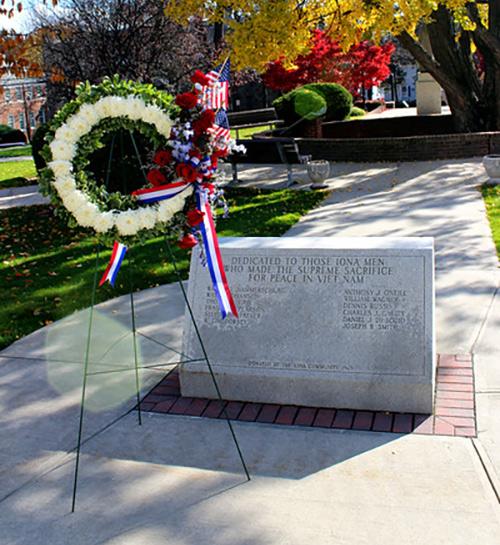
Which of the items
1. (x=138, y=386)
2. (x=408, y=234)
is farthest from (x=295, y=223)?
(x=138, y=386)

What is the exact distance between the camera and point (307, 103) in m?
21.9

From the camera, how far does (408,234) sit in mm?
9766

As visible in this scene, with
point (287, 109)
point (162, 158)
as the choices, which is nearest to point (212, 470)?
point (162, 158)

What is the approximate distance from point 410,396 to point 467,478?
2.93 feet

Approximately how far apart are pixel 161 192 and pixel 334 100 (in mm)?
21893

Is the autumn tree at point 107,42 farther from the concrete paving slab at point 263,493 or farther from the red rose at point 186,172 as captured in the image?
the concrete paving slab at point 263,493

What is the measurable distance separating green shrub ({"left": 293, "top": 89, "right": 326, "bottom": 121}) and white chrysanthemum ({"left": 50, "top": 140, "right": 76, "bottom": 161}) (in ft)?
56.8

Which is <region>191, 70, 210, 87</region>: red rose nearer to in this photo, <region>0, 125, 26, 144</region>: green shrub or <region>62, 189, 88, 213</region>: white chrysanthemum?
<region>62, 189, 88, 213</region>: white chrysanthemum

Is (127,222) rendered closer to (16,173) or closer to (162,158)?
(162,158)

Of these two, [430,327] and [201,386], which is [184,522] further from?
[430,327]

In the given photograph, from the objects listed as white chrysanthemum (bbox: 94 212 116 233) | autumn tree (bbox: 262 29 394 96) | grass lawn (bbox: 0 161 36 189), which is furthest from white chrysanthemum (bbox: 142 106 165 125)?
autumn tree (bbox: 262 29 394 96)

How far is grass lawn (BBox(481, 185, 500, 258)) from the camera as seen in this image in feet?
31.3

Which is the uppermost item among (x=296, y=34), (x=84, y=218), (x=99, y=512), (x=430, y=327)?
(x=296, y=34)

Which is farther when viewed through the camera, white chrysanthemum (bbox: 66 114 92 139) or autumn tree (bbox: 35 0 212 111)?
autumn tree (bbox: 35 0 212 111)
